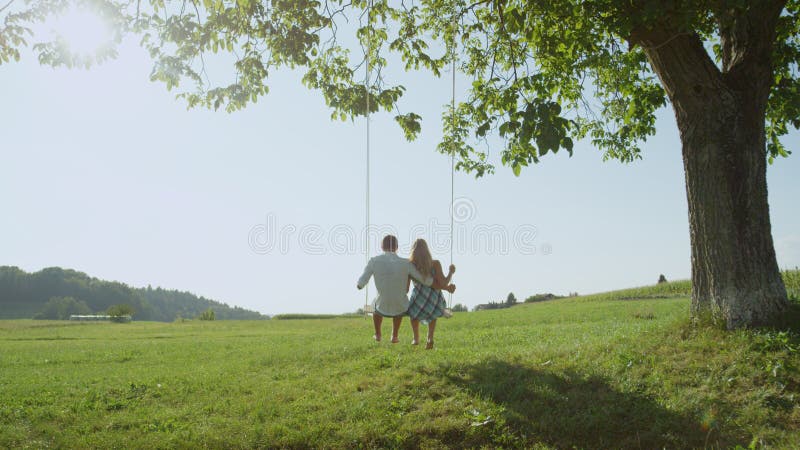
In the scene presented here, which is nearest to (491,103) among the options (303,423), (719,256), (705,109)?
(705,109)

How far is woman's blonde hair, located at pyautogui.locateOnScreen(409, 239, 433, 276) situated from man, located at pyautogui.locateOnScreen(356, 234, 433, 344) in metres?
0.14

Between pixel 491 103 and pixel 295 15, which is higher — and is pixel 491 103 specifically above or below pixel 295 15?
below

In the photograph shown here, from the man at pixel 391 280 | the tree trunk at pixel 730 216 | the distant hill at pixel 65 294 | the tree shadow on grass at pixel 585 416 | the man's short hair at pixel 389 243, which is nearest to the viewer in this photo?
the tree shadow on grass at pixel 585 416

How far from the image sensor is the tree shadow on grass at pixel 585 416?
317 inches

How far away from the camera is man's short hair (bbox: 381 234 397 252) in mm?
12086

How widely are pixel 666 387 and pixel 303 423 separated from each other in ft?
18.8

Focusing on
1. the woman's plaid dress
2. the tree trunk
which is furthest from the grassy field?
the woman's plaid dress

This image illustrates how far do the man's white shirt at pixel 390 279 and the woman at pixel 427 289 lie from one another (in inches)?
8.1

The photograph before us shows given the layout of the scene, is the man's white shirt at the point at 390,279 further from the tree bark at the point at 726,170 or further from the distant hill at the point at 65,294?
the distant hill at the point at 65,294

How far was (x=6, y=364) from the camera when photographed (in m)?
18.5

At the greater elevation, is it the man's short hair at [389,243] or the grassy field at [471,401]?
the man's short hair at [389,243]

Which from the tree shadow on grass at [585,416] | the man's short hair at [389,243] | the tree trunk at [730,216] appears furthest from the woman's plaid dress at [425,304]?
the tree trunk at [730,216]

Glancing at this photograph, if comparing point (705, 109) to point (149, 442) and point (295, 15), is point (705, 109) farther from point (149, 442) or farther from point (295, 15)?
point (149, 442)

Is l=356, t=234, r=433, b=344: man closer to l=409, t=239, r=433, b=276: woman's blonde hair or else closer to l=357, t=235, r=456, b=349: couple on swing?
l=357, t=235, r=456, b=349: couple on swing
